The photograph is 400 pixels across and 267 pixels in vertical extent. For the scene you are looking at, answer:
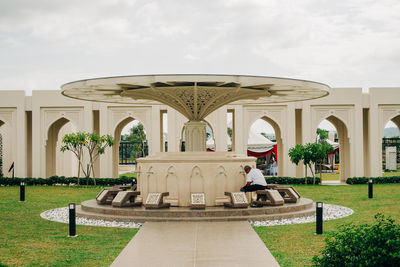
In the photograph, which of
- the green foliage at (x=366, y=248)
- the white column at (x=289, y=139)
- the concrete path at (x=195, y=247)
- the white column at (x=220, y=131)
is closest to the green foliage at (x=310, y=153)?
the white column at (x=289, y=139)

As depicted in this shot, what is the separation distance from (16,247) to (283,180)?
17.9 metres

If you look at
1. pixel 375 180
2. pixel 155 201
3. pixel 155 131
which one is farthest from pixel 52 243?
pixel 375 180

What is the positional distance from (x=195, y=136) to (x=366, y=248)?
995 centimetres

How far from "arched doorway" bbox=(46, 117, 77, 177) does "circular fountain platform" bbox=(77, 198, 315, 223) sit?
17.4 metres

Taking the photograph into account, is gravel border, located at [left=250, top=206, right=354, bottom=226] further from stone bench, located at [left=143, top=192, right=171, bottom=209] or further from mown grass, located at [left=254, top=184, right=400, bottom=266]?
stone bench, located at [left=143, top=192, right=171, bottom=209]

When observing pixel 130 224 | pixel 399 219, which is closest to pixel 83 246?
pixel 130 224

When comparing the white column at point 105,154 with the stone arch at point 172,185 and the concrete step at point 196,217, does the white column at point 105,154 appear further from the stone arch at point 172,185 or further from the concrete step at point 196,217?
the concrete step at point 196,217

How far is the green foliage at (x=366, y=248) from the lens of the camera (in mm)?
4500

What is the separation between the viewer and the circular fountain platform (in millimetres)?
10922

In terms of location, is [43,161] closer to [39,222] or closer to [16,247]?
[39,222]

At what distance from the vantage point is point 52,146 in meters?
28.9

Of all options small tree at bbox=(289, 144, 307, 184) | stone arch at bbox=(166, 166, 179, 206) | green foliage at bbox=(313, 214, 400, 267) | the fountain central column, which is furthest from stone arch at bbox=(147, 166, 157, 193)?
small tree at bbox=(289, 144, 307, 184)

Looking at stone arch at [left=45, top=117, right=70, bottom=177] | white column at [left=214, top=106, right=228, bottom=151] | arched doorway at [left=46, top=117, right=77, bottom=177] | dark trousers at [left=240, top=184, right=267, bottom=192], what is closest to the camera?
dark trousers at [left=240, top=184, right=267, bottom=192]

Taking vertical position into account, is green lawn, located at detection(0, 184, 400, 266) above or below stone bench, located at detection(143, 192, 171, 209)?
below
